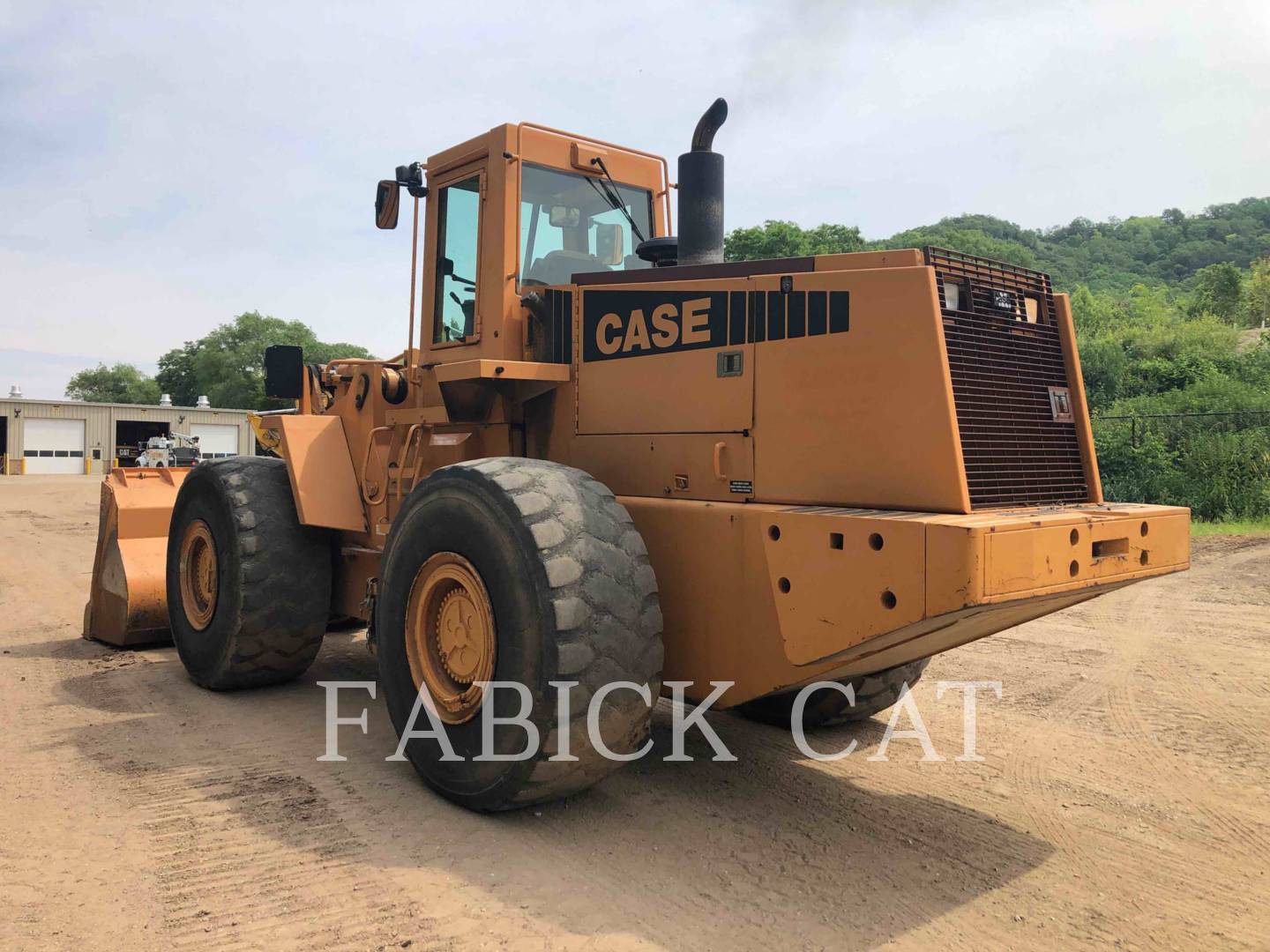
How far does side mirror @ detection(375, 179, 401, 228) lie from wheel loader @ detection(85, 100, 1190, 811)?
10 mm

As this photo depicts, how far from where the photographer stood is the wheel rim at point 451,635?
4.06m

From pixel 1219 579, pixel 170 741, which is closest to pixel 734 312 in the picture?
pixel 170 741

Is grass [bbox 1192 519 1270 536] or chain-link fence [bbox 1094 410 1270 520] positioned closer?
grass [bbox 1192 519 1270 536]

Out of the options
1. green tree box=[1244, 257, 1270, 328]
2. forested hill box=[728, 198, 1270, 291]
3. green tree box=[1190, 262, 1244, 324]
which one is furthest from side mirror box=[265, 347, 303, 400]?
green tree box=[1244, 257, 1270, 328]

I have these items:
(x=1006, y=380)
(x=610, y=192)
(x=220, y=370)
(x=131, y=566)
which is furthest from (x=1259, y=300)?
(x=220, y=370)

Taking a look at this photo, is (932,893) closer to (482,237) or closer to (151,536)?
(482,237)

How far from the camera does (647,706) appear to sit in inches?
149

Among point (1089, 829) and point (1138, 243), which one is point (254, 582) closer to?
point (1089, 829)

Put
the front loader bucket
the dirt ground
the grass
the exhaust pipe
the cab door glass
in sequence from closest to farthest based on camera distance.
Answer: the dirt ground, the exhaust pipe, the cab door glass, the front loader bucket, the grass

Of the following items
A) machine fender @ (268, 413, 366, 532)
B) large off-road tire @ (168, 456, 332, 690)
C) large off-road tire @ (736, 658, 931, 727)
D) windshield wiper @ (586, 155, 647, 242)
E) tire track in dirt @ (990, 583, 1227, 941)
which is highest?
windshield wiper @ (586, 155, 647, 242)

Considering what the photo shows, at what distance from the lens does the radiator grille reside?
145 inches

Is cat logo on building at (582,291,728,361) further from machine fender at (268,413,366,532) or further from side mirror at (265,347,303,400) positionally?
side mirror at (265,347,303,400)

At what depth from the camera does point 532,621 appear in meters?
3.73

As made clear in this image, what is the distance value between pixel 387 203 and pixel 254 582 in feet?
7.86
